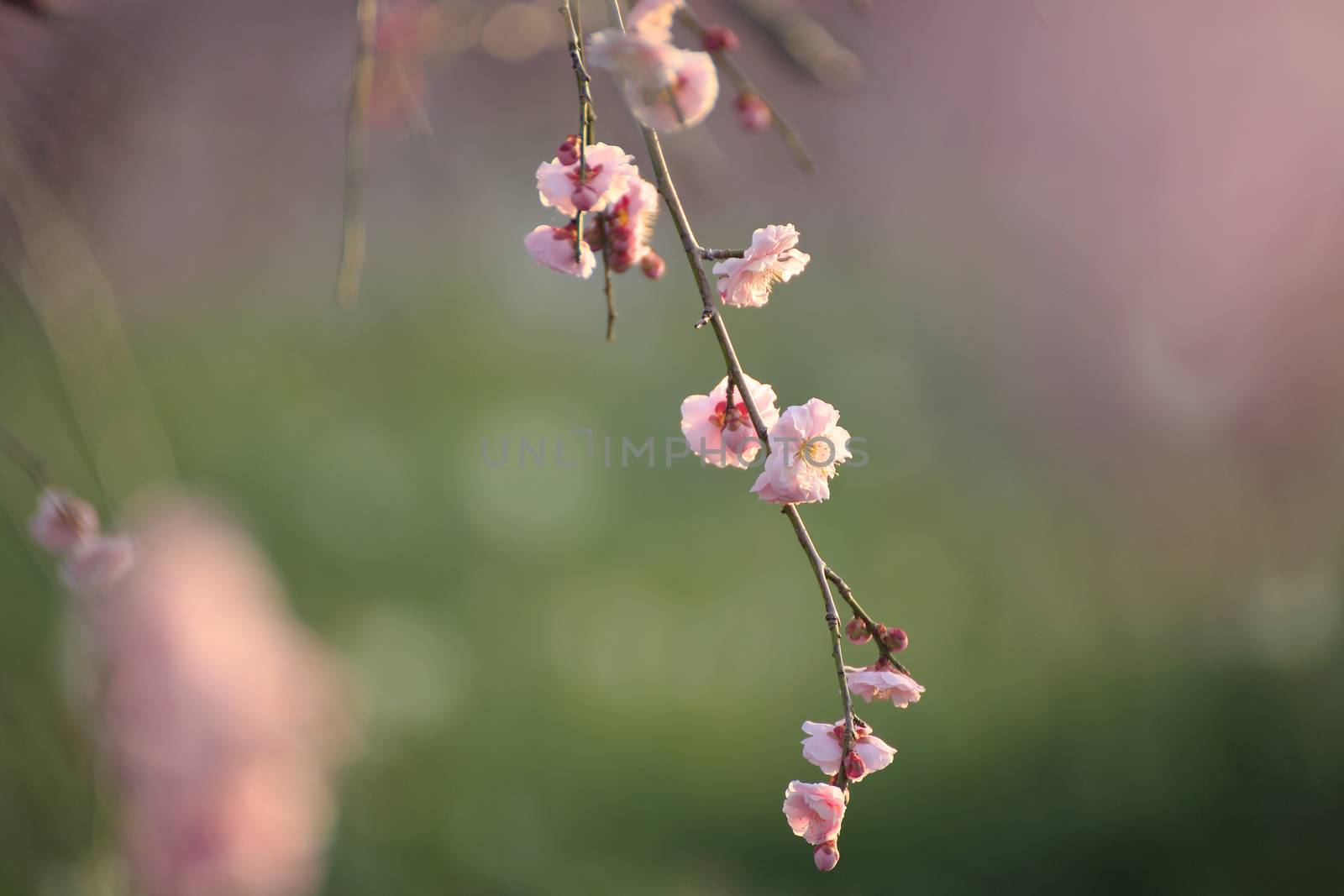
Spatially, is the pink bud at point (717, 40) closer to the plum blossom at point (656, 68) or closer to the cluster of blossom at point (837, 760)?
the plum blossom at point (656, 68)

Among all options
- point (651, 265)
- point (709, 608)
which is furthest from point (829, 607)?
point (709, 608)

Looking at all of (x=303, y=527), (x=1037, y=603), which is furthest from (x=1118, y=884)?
(x=303, y=527)

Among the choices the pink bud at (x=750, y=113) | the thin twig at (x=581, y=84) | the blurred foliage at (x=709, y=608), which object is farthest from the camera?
the blurred foliage at (x=709, y=608)

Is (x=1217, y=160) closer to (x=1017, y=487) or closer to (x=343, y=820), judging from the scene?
(x=1017, y=487)

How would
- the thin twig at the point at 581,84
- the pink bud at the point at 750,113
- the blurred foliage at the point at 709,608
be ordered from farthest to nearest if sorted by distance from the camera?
1. the blurred foliage at the point at 709,608
2. the pink bud at the point at 750,113
3. the thin twig at the point at 581,84

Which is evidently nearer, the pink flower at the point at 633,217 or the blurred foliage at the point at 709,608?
the pink flower at the point at 633,217

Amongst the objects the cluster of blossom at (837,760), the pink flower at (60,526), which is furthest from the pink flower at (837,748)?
the pink flower at (60,526)
